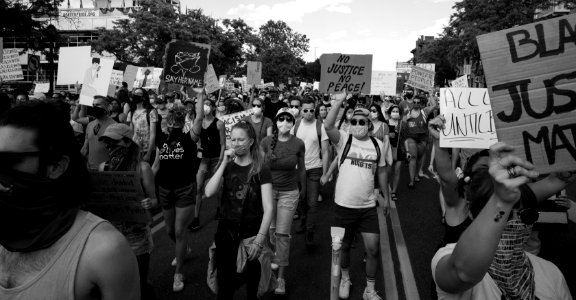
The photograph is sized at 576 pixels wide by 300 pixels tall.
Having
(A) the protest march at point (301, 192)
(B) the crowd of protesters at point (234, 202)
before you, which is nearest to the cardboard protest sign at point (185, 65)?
(A) the protest march at point (301, 192)

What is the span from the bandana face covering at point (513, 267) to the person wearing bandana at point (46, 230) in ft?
4.79

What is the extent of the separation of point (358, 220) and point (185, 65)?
13.2 feet

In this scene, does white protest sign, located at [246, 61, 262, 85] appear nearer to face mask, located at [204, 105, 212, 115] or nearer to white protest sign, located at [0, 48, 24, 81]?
white protest sign, located at [0, 48, 24, 81]

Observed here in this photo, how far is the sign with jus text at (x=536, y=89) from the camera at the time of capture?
171 centimetres

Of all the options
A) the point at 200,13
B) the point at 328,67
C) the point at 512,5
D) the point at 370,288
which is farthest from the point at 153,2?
the point at 370,288

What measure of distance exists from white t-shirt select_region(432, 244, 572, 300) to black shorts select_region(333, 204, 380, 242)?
103 inches

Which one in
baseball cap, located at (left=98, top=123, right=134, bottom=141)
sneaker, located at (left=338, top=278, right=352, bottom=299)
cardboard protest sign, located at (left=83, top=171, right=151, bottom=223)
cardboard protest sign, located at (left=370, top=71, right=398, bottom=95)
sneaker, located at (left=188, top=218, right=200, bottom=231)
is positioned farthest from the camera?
cardboard protest sign, located at (left=370, top=71, right=398, bottom=95)

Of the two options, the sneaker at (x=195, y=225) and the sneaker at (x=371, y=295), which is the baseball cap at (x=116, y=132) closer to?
the sneaker at (x=371, y=295)

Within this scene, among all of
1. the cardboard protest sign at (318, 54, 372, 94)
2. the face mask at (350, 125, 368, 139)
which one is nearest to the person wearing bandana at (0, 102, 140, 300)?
the face mask at (350, 125, 368, 139)

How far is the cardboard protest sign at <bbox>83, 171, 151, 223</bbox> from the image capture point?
2523mm

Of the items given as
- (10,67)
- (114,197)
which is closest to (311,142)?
(114,197)

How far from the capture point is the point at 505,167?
142cm

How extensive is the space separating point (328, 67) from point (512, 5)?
34231 millimetres

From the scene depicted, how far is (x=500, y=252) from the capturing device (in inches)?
66.6
